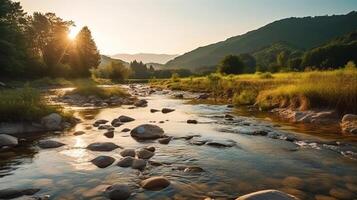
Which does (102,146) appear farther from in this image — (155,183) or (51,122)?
(51,122)

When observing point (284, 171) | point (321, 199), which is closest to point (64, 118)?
point (284, 171)

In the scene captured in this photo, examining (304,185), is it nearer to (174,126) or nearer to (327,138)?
(327,138)

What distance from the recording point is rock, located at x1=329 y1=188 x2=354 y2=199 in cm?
776

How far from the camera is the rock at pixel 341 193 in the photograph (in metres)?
7.76

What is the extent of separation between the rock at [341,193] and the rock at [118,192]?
4.64 m

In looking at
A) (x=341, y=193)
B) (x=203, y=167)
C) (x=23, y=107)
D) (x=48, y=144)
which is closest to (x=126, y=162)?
(x=203, y=167)

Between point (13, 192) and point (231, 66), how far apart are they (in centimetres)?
8355

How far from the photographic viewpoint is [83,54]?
8181 cm

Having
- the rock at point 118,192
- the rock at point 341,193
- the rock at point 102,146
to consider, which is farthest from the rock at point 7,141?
the rock at point 341,193

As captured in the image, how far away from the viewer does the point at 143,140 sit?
1403 cm

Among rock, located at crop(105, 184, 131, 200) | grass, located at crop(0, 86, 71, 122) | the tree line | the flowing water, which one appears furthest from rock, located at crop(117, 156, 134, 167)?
the tree line

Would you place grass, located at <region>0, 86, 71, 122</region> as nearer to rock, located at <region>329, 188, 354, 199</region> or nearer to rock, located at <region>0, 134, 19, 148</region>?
rock, located at <region>0, 134, 19, 148</region>

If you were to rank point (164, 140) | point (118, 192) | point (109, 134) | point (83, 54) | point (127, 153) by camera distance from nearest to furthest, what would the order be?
point (118, 192)
point (127, 153)
point (164, 140)
point (109, 134)
point (83, 54)

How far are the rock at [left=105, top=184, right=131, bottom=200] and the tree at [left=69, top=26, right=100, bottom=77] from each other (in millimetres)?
71830
